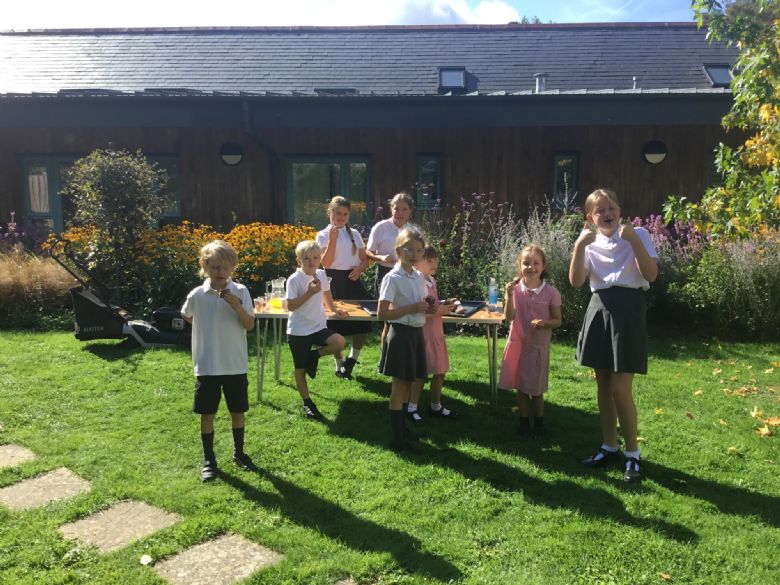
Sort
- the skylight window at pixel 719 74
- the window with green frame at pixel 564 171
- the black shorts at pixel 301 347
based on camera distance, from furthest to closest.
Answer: the skylight window at pixel 719 74, the window with green frame at pixel 564 171, the black shorts at pixel 301 347

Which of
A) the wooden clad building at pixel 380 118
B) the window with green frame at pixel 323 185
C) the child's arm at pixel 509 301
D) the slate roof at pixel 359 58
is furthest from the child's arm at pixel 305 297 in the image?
the slate roof at pixel 359 58

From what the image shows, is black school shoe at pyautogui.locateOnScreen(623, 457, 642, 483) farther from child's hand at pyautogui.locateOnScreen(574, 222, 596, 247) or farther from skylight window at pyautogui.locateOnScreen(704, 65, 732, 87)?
skylight window at pyautogui.locateOnScreen(704, 65, 732, 87)

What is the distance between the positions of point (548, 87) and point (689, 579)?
11518mm

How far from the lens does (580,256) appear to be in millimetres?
3529

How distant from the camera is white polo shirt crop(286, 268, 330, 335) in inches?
173

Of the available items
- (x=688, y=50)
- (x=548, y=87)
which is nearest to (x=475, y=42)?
(x=548, y=87)

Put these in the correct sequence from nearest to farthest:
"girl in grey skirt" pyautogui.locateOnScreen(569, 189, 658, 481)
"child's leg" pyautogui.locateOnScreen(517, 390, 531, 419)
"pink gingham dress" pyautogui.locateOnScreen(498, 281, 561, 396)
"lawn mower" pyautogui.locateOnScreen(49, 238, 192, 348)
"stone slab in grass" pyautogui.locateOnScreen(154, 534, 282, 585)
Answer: "stone slab in grass" pyautogui.locateOnScreen(154, 534, 282, 585), "girl in grey skirt" pyautogui.locateOnScreen(569, 189, 658, 481), "pink gingham dress" pyautogui.locateOnScreen(498, 281, 561, 396), "child's leg" pyautogui.locateOnScreen(517, 390, 531, 419), "lawn mower" pyautogui.locateOnScreen(49, 238, 192, 348)

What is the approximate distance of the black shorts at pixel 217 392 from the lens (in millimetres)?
3584

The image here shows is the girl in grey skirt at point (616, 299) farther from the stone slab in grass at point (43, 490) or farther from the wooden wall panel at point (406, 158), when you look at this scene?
the wooden wall panel at point (406, 158)

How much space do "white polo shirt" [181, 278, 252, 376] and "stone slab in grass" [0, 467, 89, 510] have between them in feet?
3.16

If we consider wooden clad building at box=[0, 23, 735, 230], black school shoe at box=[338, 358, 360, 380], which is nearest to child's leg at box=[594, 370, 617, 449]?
black school shoe at box=[338, 358, 360, 380]

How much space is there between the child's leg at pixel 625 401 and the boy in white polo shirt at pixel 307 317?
2082 mm

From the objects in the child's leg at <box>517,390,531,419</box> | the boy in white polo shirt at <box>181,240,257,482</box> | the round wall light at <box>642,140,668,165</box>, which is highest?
the round wall light at <box>642,140,668,165</box>

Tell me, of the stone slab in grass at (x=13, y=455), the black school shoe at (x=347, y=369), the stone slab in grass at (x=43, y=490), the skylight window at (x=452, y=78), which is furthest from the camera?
the skylight window at (x=452, y=78)
